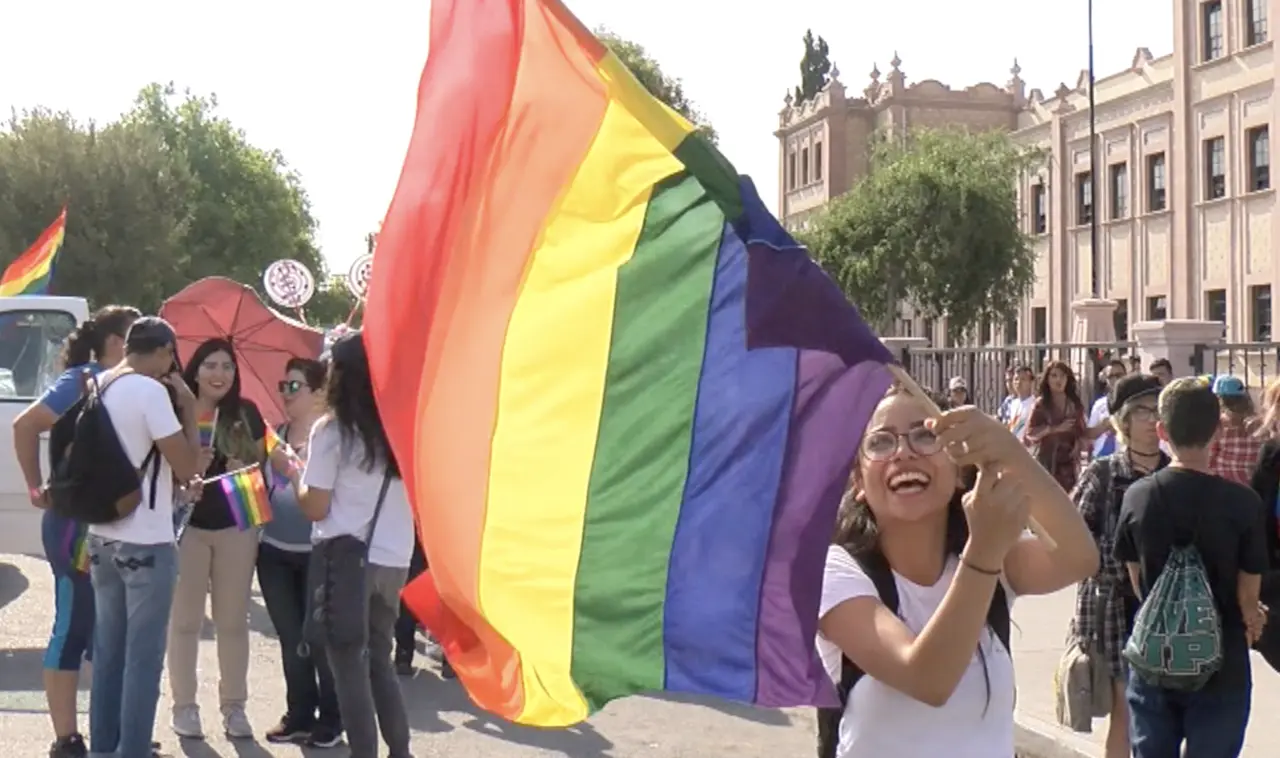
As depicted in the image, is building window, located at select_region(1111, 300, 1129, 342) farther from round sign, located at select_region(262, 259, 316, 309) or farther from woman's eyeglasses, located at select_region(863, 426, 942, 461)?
woman's eyeglasses, located at select_region(863, 426, 942, 461)

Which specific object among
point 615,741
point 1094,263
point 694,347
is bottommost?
point 615,741

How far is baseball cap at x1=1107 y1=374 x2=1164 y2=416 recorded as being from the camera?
6.77 m

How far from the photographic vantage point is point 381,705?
6.54m

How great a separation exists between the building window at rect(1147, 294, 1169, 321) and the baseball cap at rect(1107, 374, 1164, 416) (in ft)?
125

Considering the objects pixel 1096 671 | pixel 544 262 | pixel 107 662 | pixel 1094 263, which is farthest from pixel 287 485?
pixel 1094 263

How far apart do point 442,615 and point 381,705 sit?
2.98 metres

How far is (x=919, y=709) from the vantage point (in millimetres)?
3229

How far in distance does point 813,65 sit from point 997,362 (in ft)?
222

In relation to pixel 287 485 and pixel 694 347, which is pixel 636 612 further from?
pixel 287 485

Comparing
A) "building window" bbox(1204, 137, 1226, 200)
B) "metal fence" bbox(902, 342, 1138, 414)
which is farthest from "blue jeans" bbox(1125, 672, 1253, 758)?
"building window" bbox(1204, 137, 1226, 200)

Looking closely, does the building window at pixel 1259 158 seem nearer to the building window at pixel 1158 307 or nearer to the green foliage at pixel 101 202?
the building window at pixel 1158 307

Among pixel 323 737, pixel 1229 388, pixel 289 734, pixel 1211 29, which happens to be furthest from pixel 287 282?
pixel 1211 29

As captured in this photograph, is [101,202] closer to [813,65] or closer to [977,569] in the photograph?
[813,65]

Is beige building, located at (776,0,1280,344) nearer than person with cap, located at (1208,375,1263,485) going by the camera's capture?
No
